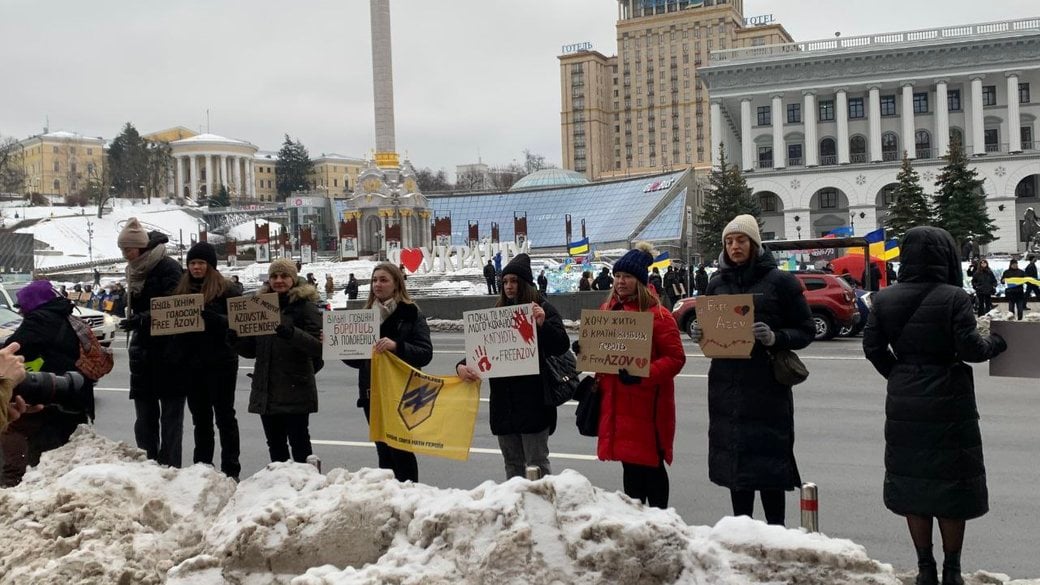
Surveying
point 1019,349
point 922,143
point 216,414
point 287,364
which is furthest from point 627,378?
point 922,143

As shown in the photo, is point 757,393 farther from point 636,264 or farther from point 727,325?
point 636,264

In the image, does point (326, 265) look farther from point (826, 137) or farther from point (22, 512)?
point (22, 512)

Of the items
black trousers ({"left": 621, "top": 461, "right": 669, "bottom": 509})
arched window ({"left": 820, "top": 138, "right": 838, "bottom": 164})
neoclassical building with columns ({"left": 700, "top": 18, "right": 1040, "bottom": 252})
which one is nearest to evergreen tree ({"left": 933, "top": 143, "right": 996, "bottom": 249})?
neoclassical building with columns ({"left": 700, "top": 18, "right": 1040, "bottom": 252})

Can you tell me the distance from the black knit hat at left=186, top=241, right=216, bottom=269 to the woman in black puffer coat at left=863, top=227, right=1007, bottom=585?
5.03m

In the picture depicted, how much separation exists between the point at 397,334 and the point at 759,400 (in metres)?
2.74

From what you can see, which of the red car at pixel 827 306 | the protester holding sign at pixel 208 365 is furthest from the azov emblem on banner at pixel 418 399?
the red car at pixel 827 306

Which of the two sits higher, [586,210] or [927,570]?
[586,210]

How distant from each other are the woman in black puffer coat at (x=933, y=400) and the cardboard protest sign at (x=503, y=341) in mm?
2135

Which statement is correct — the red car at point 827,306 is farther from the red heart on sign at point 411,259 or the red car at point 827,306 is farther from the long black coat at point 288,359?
the red heart on sign at point 411,259

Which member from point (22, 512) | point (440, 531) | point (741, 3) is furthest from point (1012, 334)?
point (741, 3)

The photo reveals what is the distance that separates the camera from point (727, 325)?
16.7 feet

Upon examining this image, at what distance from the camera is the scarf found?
7.27m

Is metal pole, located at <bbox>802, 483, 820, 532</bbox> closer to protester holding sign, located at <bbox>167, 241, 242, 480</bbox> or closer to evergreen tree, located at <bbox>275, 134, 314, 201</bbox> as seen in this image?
protester holding sign, located at <bbox>167, 241, 242, 480</bbox>

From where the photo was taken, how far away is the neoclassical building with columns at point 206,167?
491 feet
